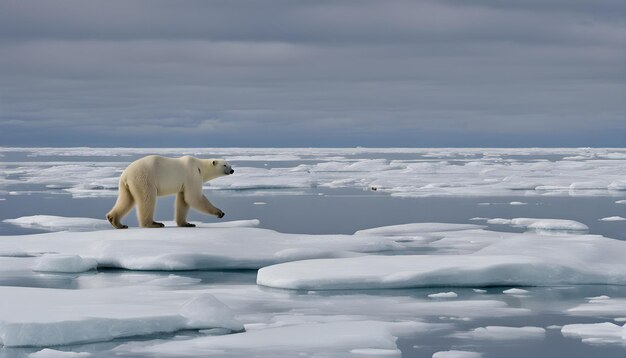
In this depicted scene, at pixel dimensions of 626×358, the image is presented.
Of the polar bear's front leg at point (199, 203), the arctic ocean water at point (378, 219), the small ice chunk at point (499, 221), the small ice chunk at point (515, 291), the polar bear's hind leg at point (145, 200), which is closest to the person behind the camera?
the arctic ocean water at point (378, 219)

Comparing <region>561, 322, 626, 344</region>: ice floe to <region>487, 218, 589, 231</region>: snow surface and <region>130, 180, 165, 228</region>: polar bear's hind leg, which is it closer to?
<region>130, 180, 165, 228</region>: polar bear's hind leg

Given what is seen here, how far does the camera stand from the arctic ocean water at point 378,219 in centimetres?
561

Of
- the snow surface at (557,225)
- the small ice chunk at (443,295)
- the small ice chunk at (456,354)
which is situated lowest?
the small ice chunk at (456,354)

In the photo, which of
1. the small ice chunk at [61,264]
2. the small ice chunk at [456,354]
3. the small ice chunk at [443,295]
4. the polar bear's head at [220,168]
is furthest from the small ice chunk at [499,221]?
the small ice chunk at [456,354]

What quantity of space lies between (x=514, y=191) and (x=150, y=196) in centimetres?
1365

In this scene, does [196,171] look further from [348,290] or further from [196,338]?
[196,338]

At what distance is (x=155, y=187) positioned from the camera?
423 inches

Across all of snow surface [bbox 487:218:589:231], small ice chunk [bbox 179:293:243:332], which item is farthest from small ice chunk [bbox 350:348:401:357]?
snow surface [bbox 487:218:589:231]

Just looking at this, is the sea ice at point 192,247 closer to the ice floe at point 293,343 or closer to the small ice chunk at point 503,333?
the ice floe at point 293,343

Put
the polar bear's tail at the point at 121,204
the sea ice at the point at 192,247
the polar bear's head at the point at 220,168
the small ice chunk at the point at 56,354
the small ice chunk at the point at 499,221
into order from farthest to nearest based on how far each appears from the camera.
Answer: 1. the small ice chunk at the point at 499,221
2. the polar bear's head at the point at 220,168
3. the polar bear's tail at the point at 121,204
4. the sea ice at the point at 192,247
5. the small ice chunk at the point at 56,354

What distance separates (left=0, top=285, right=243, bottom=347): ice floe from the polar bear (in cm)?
397

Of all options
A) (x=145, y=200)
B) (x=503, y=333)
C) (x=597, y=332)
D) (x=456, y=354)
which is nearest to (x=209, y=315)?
(x=456, y=354)

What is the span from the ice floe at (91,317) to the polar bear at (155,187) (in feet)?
13.0

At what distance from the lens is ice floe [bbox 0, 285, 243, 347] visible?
538 cm
